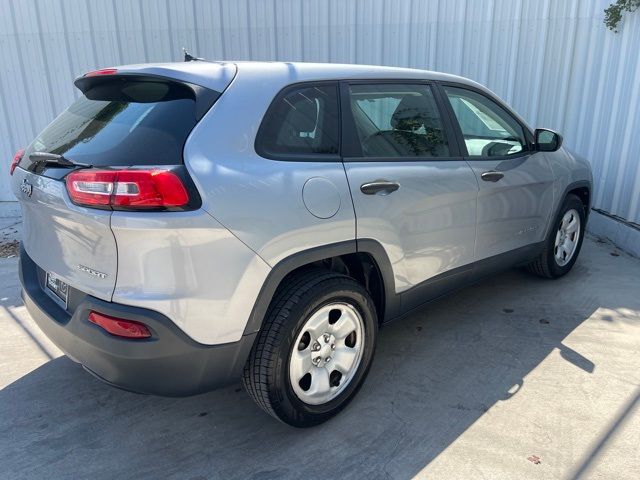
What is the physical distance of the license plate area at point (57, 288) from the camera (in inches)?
93.2

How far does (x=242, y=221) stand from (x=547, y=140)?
2873mm

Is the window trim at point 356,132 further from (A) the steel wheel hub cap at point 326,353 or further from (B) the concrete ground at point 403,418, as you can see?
(B) the concrete ground at point 403,418

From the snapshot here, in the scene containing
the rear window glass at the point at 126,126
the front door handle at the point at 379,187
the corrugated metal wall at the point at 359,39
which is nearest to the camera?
the rear window glass at the point at 126,126

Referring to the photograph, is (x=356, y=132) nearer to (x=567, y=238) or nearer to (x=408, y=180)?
(x=408, y=180)

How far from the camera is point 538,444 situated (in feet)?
8.23

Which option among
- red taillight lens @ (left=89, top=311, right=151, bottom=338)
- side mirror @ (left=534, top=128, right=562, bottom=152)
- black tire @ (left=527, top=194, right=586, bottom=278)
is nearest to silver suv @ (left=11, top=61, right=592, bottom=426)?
red taillight lens @ (left=89, top=311, right=151, bottom=338)

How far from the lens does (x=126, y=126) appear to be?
2266 mm

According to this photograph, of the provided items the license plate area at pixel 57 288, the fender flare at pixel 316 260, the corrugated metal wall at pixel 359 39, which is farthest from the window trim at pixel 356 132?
the corrugated metal wall at pixel 359 39

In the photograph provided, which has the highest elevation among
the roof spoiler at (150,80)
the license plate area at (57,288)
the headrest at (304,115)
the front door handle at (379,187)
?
the roof spoiler at (150,80)

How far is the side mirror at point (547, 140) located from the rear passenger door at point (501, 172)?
0.06 m

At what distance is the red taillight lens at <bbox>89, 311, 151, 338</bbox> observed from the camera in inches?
80.8

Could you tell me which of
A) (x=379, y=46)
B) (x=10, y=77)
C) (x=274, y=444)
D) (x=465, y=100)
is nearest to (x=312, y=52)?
(x=379, y=46)

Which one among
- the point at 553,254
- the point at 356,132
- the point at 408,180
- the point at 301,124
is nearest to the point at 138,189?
the point at 301,124

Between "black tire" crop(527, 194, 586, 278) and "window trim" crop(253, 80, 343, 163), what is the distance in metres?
2.41
